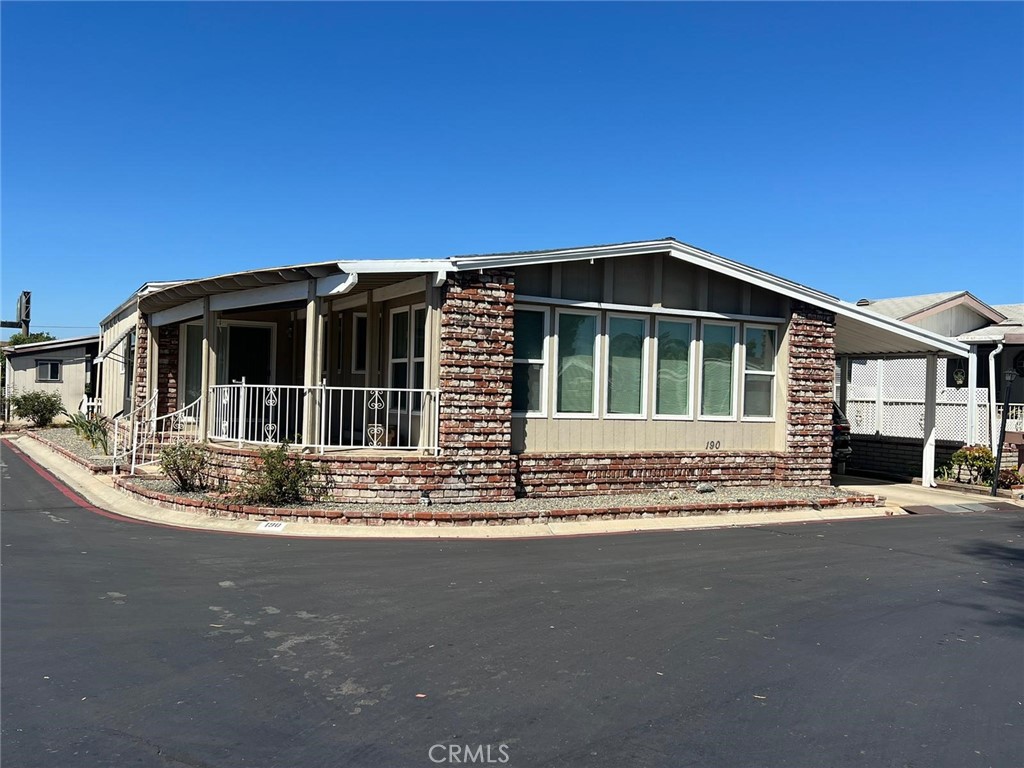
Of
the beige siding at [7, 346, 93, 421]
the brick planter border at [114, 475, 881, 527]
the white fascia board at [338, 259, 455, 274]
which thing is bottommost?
the brick planter border at [114, 475, 881, 527]

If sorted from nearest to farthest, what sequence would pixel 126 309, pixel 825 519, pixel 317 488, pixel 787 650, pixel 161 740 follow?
pixel 161 740
pixel 787 650
pixel 317 488
pixel 825 519
pixel 126 309

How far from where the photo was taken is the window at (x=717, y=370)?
14.5m

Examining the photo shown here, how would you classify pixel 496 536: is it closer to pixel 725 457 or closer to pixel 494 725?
pixel 725 457

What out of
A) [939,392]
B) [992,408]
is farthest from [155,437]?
[939,392]

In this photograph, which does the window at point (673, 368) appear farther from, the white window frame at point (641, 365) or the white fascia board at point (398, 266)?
the white fascia board at point (398, 266)

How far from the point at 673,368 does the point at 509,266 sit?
360cm

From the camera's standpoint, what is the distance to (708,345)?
14.5m

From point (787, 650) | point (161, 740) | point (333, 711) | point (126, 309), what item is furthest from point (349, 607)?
point (126, 309)

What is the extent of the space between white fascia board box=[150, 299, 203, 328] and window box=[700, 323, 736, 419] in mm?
8875

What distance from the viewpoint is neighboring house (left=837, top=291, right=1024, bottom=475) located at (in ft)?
61.9

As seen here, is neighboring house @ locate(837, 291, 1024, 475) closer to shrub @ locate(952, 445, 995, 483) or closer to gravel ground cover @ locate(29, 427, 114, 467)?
shrub @ locate(952, 445, 995, 483)

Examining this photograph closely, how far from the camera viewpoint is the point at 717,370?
47.9ft

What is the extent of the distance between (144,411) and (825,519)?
13717 mm

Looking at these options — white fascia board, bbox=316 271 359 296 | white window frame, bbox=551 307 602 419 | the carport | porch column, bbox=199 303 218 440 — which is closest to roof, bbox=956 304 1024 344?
the carport
